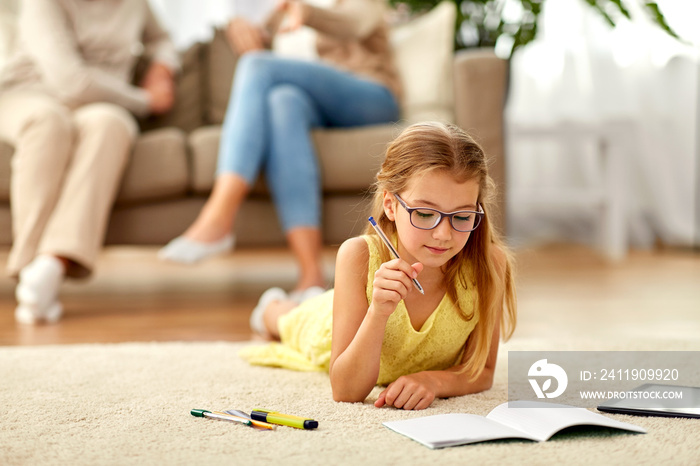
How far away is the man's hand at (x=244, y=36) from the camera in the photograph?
2.39m

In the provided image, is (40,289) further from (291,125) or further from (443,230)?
(443,230)

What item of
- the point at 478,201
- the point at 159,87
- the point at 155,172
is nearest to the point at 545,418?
the point at 478,201

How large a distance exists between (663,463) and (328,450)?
34cm

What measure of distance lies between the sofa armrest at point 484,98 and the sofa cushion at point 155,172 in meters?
0.80

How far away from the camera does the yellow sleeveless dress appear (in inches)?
40.6

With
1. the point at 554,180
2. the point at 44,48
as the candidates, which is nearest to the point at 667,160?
the point at 554,180

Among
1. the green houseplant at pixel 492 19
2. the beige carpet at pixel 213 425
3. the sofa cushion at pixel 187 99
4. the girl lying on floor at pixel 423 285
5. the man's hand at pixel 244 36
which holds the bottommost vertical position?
the beige carpet at pixel 213 425

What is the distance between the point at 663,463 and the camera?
0.72m

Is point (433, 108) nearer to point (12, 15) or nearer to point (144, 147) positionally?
point (144, 147)

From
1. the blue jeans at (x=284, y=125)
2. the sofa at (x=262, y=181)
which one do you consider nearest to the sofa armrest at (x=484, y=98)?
the sofa at (x=262, y=181)

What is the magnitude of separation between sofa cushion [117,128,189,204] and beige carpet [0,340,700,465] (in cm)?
78

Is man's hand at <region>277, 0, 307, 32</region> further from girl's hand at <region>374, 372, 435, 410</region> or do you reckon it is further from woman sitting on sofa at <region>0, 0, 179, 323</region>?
girl's hand at <region>374, 372, 435, 410</region>

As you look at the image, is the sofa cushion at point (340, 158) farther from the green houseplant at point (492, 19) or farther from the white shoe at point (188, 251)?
the green houseplant at point (492, 19)

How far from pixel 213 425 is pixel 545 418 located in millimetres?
398
